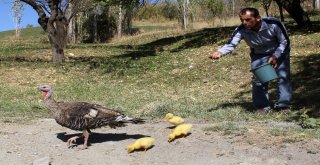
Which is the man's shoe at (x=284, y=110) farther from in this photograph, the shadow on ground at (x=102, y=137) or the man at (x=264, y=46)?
the shadow on ground at (x=102, y=137)

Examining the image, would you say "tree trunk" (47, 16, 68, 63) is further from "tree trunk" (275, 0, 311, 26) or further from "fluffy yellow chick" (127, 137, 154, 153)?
"fluffy yellow chick" (127, 137, 154, 153)

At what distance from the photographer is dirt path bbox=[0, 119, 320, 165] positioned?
5664 mm

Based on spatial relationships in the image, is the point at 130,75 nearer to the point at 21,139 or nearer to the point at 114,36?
the point at 21,139

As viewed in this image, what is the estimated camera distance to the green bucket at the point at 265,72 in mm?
7520

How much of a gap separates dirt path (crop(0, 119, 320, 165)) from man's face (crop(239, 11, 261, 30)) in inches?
61.2

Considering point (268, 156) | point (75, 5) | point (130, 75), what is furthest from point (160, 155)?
point (75, 5)

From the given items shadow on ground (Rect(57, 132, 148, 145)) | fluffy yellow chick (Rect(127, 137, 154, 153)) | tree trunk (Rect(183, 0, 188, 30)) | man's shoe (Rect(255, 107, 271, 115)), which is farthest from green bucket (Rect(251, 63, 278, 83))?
tree trunk (Rect(183, 0, 188, 30))

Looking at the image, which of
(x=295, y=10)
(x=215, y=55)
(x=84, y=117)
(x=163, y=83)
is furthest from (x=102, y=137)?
(x=295, y=10)

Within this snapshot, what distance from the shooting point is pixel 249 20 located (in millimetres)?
7555

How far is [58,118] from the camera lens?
6.43 metres

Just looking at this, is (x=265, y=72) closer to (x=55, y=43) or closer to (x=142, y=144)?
(x=142, y=144)

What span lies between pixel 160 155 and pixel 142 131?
1.33m

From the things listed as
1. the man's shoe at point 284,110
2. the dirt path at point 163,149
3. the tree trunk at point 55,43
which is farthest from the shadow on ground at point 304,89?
the tree trunk at point 55,43

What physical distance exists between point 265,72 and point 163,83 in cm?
627
